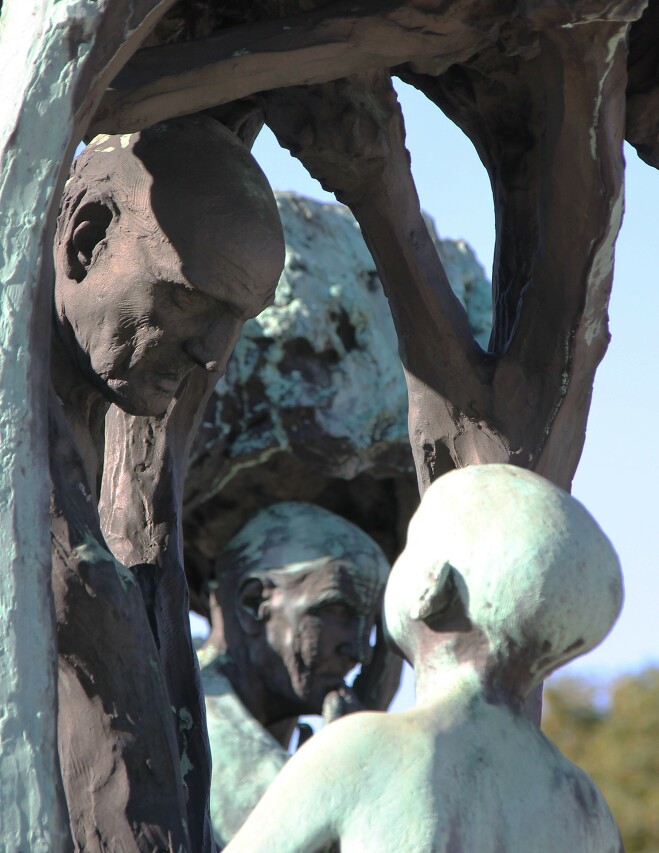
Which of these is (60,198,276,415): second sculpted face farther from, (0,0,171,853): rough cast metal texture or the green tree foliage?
the green tree foliage

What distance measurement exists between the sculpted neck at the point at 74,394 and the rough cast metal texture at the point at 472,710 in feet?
3.31

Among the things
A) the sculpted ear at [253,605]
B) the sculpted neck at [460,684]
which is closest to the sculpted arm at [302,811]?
the sculpted neck at [460,684]

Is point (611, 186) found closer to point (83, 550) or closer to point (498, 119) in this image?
point (498, 119)

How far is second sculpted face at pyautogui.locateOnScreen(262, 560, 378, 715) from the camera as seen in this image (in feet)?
18.1

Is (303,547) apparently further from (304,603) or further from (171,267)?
(171,267)

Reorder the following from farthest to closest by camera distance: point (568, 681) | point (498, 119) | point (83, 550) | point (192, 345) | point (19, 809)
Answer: point (568, 681) < point (498, 119) < point (192, 345) < point (83, 550) < point (19, 809)

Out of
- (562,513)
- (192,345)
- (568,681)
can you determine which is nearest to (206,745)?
(192,345)

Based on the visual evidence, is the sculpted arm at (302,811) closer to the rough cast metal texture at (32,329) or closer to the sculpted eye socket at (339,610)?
the rough cast metal texture at (32,329)

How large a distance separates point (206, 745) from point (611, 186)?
1.14m

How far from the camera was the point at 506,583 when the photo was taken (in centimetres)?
221

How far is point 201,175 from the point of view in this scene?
311 cm

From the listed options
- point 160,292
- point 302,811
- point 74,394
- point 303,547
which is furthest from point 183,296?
point 303,547

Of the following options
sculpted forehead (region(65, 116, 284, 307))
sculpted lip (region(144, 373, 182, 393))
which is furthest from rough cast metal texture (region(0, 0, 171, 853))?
sculpted lip (region(144, 373, 182, 393))

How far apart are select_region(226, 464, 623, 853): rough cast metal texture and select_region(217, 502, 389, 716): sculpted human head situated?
3.24 metres
